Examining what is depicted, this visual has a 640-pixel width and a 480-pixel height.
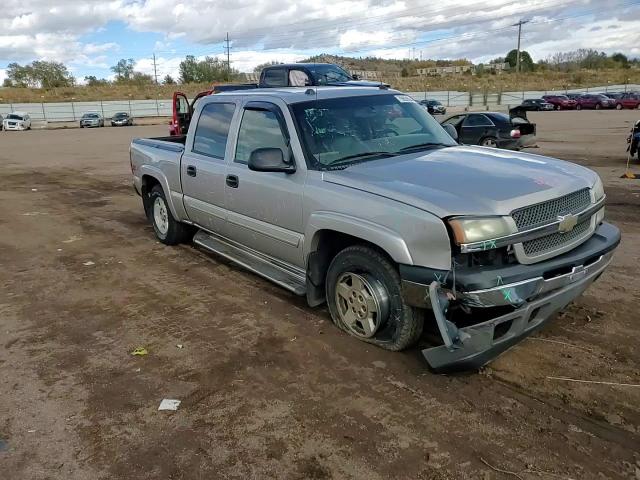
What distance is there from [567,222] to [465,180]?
2.32ft

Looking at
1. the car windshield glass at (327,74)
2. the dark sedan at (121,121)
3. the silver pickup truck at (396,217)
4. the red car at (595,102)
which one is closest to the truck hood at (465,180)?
the silver pickup truck at (396,217)

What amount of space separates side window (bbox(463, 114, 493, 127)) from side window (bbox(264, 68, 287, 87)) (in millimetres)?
6088

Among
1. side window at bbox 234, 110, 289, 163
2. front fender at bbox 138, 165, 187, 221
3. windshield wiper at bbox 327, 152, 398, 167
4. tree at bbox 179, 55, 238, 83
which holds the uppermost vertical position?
tree at bbox 179, 55, 238, 83

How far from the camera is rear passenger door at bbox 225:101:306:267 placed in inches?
173

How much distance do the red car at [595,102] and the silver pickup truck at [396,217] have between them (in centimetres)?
5411

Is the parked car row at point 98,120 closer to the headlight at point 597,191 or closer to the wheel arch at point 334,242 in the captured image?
the wheel arch at point 334,242

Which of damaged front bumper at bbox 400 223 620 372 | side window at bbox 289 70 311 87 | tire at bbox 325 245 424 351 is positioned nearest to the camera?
damaged front bumper at bbox 400 223 620 372

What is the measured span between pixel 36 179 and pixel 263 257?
1153 cm

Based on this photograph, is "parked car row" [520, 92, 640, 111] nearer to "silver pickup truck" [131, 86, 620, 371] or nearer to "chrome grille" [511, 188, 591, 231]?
"silver pickup truck" [131, 86, 620, 371]

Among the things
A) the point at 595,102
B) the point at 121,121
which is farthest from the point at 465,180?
the point at 595,102

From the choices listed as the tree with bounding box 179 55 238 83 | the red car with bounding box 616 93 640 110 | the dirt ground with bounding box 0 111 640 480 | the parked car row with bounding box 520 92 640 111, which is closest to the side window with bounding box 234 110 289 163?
the dirt ground with bounding box 0 111 640 480

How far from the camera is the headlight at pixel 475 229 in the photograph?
10.6 feet

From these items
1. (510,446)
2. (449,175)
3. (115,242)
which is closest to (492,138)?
(115,242)

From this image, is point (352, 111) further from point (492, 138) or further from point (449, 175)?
point (492, 138)
